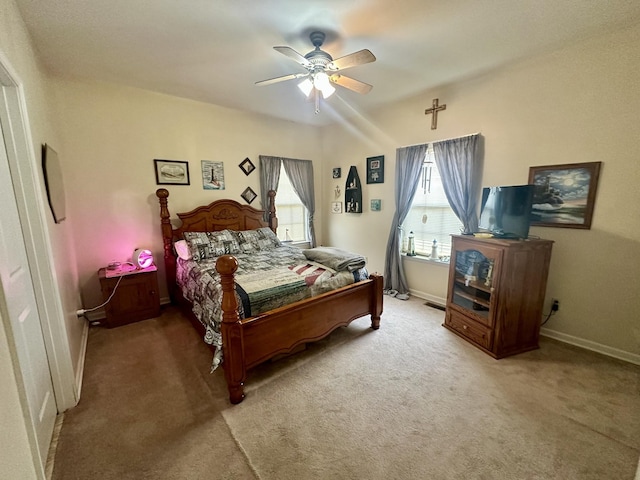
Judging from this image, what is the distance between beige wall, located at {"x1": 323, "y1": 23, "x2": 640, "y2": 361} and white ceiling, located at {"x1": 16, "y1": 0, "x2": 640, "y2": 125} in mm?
216

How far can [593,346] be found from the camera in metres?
2.41

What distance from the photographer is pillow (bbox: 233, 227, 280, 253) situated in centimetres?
356

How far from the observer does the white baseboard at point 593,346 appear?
224cm

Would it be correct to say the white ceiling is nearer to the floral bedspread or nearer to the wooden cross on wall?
the wooden cross on wall

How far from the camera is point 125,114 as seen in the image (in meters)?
3.09

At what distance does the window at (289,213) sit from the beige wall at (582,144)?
8.36 feet

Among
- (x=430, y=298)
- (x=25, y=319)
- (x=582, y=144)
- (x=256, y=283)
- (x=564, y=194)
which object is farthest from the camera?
(x=430, y=298)

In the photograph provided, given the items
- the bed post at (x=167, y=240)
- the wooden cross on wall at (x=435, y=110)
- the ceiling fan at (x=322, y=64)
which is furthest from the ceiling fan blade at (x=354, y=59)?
the bed post at (x=167, y=240)

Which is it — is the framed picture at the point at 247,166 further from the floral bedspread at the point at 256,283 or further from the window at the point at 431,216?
the window at the point at 431,216

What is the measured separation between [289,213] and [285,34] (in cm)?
284

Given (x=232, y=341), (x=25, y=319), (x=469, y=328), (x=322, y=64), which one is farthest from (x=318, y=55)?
(x=469, y=328)

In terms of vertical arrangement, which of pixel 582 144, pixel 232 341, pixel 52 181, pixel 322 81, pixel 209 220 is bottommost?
pixel 232 341

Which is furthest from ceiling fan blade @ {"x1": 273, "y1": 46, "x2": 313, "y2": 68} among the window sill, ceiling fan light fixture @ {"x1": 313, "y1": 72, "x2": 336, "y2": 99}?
the window sill

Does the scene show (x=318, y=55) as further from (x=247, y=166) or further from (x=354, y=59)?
(x=247, y=166)
